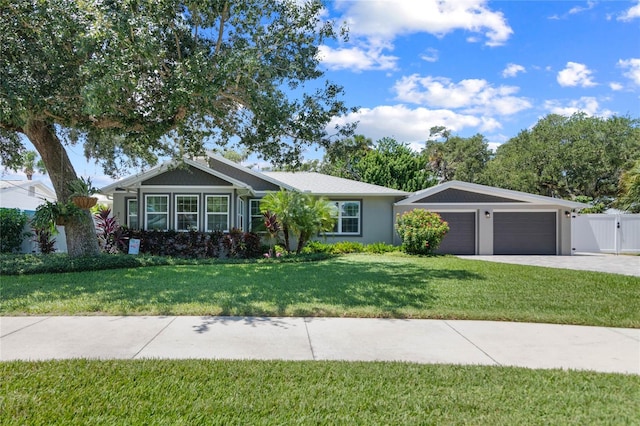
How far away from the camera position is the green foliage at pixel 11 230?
47.9ft

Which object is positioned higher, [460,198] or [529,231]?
[460,198]

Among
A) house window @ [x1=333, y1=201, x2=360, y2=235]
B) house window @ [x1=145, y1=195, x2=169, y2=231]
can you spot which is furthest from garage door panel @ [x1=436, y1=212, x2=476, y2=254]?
house window @ [x1=145, y1=195, x2=169, y2=231]

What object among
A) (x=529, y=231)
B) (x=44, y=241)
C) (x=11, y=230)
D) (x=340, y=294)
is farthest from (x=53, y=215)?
(x=529, y=231)

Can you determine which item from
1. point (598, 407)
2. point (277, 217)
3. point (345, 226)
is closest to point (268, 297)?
point (598, 407)

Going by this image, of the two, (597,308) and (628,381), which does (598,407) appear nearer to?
(628,381)

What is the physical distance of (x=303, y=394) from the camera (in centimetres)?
336

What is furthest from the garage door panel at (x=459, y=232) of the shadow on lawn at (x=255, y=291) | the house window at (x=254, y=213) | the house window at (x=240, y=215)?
the house window at (x=240, y=215)

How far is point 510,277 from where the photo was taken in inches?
378

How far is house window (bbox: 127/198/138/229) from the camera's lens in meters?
17.0

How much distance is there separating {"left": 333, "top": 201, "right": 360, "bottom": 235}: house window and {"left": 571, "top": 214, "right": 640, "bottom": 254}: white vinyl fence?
33.7ft

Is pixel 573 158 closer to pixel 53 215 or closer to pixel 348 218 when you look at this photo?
pixel 348 218

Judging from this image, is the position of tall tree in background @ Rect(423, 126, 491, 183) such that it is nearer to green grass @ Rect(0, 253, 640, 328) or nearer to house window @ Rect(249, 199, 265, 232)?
house window @ Rect(249, 199, 265, 232)

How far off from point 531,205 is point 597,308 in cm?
1241

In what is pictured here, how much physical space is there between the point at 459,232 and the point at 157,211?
1321 centimetres
